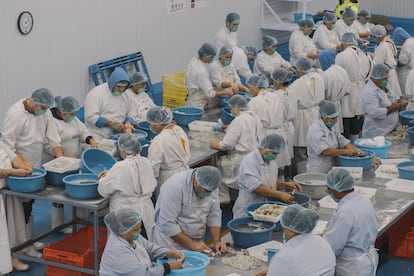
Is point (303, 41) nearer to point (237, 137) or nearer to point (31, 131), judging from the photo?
point (237, 137)

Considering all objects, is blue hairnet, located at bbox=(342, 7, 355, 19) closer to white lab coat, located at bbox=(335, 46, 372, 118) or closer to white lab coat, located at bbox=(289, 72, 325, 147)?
white lab coat, located at bbox=(335, 46, 372, 118)

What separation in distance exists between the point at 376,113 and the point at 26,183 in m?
4.15

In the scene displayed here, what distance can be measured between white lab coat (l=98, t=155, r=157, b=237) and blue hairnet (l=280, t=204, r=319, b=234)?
1772 mm

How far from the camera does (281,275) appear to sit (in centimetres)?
540

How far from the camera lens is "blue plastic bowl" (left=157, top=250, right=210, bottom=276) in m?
5.74

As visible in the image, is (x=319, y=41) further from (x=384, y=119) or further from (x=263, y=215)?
(x=263, y=215)

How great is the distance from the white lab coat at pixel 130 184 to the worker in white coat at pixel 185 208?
20.6 inches

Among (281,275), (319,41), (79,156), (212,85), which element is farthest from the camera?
(319,41)

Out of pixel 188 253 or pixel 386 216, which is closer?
pixel 188 253

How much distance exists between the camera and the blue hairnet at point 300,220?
5.48 meters

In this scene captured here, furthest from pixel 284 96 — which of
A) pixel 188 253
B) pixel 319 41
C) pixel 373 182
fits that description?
pixel 319 41

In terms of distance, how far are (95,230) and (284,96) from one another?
317cm

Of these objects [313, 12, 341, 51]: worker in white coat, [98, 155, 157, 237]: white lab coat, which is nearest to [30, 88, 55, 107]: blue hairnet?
[98, 155, 157, 237]: white lab coat

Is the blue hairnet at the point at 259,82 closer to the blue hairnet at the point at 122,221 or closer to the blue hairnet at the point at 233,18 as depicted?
the blue hairnet at the point at 233,18
